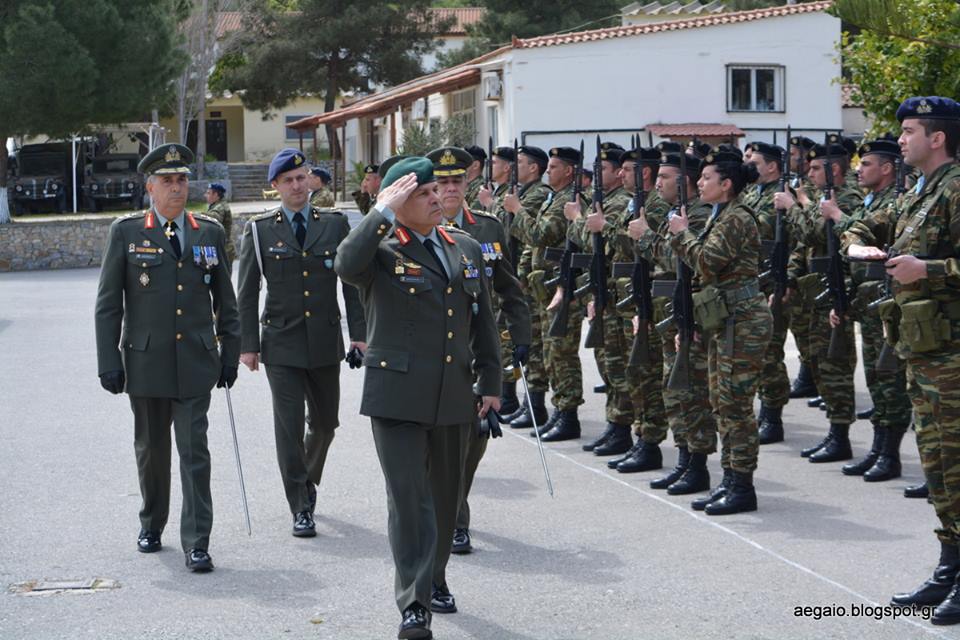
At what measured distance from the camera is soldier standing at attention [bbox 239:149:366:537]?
7.71 metres

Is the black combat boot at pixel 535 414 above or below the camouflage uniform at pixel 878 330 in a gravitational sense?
below

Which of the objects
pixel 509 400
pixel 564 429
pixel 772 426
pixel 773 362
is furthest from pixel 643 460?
pixel 509 400

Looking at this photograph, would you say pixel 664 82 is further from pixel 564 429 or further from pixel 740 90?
pixel 564 429

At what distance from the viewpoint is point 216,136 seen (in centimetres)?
6656

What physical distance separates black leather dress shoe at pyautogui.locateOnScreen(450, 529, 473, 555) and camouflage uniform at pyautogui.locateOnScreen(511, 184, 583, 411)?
3.24 m

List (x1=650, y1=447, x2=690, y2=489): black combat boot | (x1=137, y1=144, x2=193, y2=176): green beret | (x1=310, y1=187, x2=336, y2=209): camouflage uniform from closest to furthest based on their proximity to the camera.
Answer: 1. (x1=137, y1=144, x2=193, y2=176): green beret
2. (x1=650, y1=447, x2=690, y2=489): black combat boot
3. (x1=310, y1=187, x2=336, y2=209): camouflage uniform

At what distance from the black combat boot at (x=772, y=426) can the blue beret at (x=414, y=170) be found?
528 centimetres

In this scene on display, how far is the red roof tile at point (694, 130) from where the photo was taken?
34.8 metres

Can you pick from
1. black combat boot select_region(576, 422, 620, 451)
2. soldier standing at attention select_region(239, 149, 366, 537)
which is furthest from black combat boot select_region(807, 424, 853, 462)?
soldier standing at attention select_region(239, 149, 366, 537)

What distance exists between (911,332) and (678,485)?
→ 2690 mm

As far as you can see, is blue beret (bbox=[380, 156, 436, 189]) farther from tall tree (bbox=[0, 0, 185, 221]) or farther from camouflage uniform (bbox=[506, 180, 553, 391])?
tall tree (bbox=[0, 0, 185, 221])

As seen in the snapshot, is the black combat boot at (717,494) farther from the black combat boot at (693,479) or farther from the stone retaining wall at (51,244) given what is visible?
the stone retaining wall at (51,244)

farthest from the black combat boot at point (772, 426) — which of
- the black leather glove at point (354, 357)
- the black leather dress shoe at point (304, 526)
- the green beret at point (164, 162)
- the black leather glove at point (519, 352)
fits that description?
the green beret at point (164, 162)

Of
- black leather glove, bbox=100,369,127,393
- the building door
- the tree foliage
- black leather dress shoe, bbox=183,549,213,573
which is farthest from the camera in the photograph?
the building door
